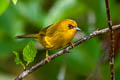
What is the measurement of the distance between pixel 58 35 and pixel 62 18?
66cm

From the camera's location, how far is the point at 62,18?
4.19 m

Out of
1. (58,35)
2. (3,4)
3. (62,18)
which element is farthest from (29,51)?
(62,18)

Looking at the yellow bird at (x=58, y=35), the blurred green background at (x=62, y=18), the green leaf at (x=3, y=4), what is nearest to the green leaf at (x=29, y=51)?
the green leaf at (x=3, y=4)

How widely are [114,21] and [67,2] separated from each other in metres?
0.55

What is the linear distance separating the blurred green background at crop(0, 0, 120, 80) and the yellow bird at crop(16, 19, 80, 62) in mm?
285

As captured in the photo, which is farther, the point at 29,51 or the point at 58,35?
the point at 58,35

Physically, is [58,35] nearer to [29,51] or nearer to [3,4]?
[29,51]

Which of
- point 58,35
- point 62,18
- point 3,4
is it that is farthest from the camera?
point 62,18

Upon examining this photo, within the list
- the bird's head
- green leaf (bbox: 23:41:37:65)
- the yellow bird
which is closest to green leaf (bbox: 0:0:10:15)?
green leaf (bbox: 23:41:37:65)

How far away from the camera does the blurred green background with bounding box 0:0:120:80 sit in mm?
3787

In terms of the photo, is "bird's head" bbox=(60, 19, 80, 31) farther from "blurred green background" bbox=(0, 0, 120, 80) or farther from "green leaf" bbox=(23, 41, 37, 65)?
"green leaf" bbox=(23, 41, 37, 65)

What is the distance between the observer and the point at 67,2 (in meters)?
4.23

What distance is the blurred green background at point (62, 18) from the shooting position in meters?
3.79

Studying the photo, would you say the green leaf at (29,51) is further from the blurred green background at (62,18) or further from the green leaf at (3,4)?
the blurred green background at (62,18)
